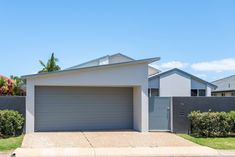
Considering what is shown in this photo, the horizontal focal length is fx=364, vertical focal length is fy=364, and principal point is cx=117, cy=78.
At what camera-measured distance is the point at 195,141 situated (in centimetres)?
1603

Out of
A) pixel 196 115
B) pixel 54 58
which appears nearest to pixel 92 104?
pixel 196 115

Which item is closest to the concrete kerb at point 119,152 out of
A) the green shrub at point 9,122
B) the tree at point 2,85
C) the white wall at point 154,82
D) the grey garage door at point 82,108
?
the green shrub at point 9,122

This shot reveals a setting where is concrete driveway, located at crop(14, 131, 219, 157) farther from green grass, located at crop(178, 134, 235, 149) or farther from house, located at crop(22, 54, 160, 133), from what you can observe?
house, located at crop(22, 54, 160, 133)

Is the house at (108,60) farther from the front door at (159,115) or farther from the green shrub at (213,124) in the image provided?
the green shrub at (213,124)

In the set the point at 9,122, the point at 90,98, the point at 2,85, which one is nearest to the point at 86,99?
the point at 90,98

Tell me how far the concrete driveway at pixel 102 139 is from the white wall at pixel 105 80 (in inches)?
38.4

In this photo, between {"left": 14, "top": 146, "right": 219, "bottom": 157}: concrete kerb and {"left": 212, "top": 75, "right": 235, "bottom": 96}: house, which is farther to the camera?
{"left": 212, "top": 75, "right": 235, "bottom": 96}: house

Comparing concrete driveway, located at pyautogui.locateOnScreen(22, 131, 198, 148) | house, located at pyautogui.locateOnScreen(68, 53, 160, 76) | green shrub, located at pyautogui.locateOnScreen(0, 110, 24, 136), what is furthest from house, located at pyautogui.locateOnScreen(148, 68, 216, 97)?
green shrub, located at pyautogui.locateOnScreen(0, 110, 24, 136)

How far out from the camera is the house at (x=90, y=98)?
58.6 ft

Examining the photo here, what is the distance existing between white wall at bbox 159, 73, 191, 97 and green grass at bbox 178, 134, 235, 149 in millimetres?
16206

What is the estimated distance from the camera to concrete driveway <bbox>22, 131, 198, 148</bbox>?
1448 cm

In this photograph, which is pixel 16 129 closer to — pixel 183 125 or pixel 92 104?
pixel 92 104

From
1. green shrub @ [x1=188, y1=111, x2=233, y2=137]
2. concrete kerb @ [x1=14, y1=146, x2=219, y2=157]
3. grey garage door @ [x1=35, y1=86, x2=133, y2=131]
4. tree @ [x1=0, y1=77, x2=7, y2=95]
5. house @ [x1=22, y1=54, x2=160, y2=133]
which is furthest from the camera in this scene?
tree @ [x1=0, y1=77, x2=7, y2=95]

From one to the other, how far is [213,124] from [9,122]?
948 cm
